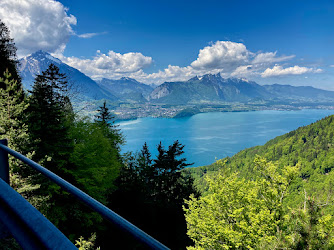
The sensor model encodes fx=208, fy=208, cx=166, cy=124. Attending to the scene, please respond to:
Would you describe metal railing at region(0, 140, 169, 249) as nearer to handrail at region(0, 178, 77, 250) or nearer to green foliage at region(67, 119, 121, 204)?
handrail at region(0, 178, 77, 250)

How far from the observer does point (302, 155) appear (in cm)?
10750

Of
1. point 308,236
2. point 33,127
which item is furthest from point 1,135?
point 308,236

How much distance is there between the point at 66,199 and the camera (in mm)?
13141

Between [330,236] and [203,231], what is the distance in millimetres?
6345

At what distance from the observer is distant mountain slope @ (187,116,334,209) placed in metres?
86.3

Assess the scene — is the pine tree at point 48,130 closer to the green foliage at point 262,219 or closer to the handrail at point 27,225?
the green foliage at point 262,219

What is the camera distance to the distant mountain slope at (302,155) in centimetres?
8631

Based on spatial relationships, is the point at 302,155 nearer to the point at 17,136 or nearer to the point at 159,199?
the point at 159,199

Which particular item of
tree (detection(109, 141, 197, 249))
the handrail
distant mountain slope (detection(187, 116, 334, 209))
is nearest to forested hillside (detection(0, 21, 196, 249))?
tree (detection(109, 141, 197, 249))

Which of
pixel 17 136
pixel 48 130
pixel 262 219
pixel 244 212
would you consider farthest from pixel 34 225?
pixel 244 212

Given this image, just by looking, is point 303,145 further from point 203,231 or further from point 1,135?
point 1,135

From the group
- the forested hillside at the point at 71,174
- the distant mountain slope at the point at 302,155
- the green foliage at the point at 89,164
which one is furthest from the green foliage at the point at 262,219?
the distant mountain slope at the point at 302,155

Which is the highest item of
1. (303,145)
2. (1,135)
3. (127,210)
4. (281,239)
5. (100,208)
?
(100,208)

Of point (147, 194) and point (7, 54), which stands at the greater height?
point (7, 54)
